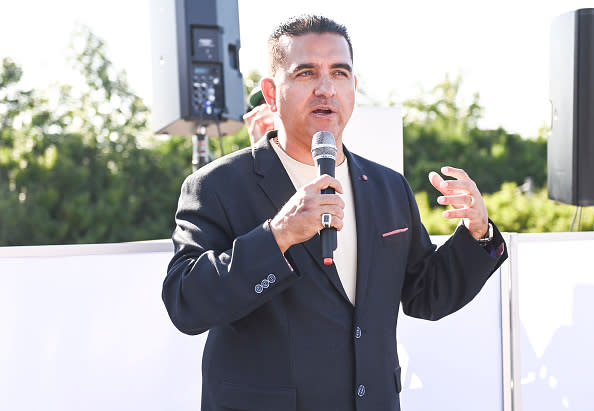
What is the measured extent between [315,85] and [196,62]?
254cm

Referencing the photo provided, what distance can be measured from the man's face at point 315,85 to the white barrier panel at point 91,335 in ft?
3.66

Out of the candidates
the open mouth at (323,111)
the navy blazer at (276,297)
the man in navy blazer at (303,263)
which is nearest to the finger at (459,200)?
the man in navy blazer at (303,263)

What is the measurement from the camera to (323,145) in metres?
1.45

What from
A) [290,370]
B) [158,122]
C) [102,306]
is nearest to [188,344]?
[102,306]

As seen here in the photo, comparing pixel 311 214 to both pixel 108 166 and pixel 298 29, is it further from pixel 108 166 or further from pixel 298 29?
pixel 108 166

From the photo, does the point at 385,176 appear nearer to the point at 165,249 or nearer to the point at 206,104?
the point at 165,249

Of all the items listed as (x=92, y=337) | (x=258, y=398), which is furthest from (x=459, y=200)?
(x=92, y=337)

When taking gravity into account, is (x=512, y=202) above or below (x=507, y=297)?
below

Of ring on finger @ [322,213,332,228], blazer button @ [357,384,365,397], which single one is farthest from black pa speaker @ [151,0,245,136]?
ring on finger @ [322,213,332,228]

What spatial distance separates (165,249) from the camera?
2.50 metres

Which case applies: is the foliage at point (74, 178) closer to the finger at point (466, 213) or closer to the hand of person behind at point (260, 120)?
the hand of person behind at point (260, 120)

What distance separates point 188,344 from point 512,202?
923cm

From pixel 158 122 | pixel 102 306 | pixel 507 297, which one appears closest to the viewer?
pixel 102 306

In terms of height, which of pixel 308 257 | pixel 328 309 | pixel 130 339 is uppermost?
pixel 308 257
